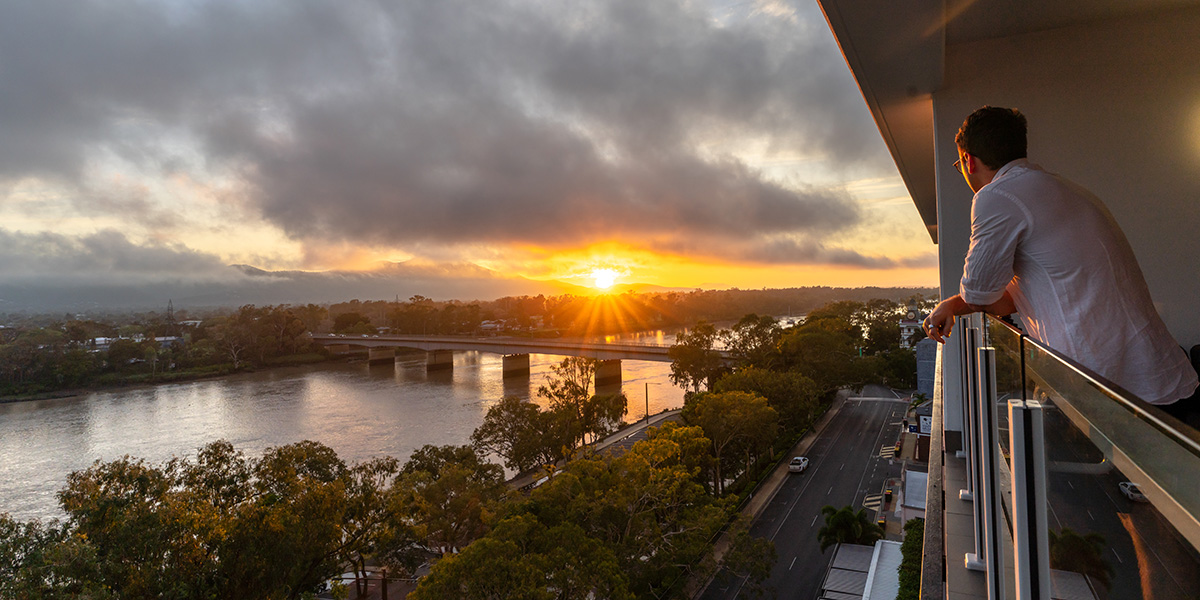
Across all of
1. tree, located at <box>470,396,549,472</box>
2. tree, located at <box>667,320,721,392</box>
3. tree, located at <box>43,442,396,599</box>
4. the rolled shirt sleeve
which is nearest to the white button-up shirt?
the rolled shirt sleeve

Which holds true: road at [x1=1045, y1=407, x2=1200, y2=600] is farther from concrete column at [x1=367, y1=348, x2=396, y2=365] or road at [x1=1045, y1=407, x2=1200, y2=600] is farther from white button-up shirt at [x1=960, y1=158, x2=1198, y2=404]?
concrete column at [x1=367, y1=348, x2=396, y2=365]

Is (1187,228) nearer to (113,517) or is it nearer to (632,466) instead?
(632,466)

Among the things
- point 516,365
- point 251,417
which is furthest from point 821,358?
point 251,417

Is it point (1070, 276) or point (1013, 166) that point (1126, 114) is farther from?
point (1070, 276)

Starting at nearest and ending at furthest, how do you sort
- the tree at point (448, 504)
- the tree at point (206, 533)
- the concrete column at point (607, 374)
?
the tree at point (206, 533) < the tree at point (448, 504) < the concrete column at point (607, 374)

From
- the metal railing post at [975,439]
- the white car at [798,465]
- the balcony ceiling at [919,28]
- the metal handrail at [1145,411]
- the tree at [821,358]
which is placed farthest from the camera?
the tree at [821,358]

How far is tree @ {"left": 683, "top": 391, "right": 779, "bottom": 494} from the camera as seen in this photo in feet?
38.9

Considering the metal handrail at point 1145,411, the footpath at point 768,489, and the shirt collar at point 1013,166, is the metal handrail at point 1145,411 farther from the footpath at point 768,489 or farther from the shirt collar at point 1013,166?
the footpath at point 768,489

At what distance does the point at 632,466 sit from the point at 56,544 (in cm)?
586

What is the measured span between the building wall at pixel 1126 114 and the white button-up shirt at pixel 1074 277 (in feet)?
6.77

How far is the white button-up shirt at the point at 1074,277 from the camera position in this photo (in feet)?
3.13

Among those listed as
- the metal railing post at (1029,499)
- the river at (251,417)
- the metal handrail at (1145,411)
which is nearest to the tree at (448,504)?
the river at (251,417)

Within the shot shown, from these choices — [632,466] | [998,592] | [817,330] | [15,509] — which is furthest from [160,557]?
[817,330]

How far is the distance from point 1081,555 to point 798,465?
14533 mm
